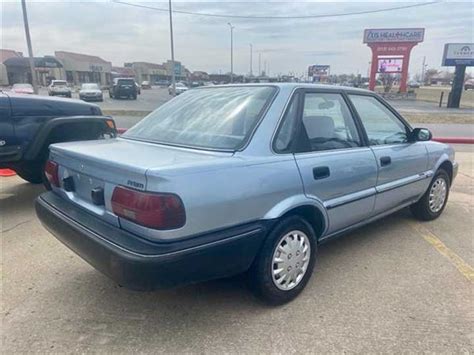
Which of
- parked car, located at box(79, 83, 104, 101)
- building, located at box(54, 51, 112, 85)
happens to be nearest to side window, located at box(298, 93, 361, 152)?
parked car, located at box(79, 83, 104, 101)

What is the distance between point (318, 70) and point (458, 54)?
30.5 meters

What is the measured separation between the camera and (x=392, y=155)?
362 cm

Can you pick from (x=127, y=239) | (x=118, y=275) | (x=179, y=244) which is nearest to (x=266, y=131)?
(x=179, y=244)

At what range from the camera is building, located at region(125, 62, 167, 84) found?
96425 millimetres

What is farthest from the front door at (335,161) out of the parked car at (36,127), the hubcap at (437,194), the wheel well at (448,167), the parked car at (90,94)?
the parked car at (90,94)

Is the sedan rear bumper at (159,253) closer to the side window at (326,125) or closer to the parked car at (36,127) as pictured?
the side window at (326,125)

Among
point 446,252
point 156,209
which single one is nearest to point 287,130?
point 156,209

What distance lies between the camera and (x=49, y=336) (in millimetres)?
2420

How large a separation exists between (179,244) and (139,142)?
1200 mm

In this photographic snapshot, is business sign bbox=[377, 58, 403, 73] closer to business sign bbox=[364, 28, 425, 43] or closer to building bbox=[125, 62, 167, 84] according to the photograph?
business sign bbox=[364, 28, 425, 43]

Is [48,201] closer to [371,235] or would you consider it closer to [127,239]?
[127,239]

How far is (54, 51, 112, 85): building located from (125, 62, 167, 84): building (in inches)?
296

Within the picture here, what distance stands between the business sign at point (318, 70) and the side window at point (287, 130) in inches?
2221

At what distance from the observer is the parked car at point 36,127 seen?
174 inches
